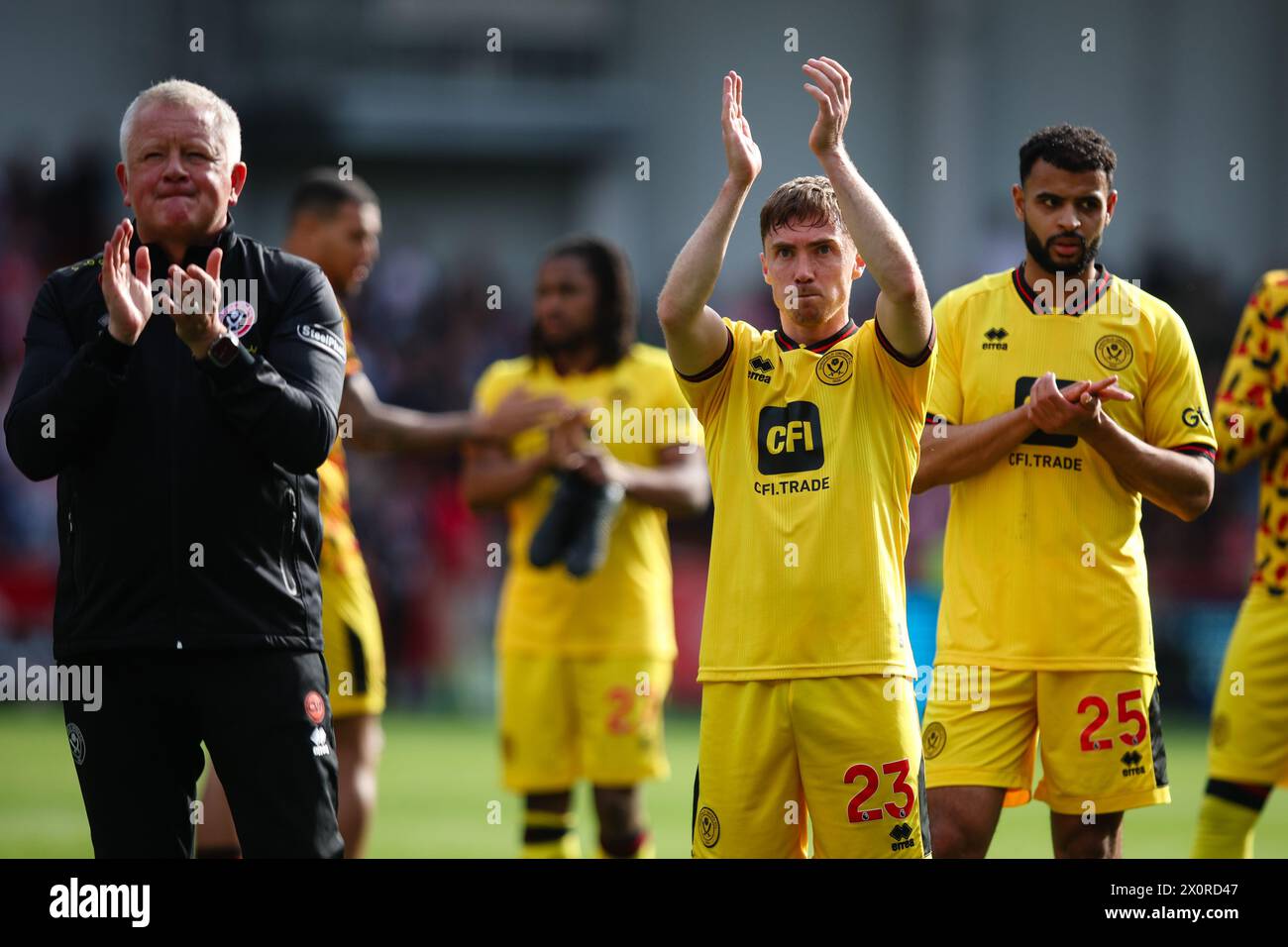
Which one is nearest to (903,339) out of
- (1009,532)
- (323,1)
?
(1009,532)

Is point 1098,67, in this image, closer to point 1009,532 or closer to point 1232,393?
point 1232,393

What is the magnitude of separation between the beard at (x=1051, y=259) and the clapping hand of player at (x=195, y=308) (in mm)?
2462

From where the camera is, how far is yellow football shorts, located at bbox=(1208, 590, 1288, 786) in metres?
6.06

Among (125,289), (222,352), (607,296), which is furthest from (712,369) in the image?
(607,296)

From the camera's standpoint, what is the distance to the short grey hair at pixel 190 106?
4.32m

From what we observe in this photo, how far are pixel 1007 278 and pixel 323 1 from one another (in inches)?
813

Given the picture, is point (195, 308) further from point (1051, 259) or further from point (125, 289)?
point (1051, 259)

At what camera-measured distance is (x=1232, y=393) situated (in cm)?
611

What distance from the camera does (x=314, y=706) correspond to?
426 centimetres

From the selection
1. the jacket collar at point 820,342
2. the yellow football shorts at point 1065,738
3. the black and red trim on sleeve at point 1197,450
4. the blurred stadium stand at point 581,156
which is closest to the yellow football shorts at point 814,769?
the yellow football shorts at point 1065,738

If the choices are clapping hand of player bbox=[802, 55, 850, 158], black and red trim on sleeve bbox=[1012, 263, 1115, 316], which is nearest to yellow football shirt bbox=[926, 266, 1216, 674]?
black and red trim on sleeve bbox=[1012, 263, 1115, 316]

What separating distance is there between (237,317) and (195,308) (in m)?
0.37

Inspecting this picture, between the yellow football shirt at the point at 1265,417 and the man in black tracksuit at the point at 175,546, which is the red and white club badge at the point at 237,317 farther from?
the yellow football shirt at the point at 1265,417

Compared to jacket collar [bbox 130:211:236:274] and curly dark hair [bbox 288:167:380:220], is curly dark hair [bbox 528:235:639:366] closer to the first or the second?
curly dark hair [bbox 288:167:380:220]
